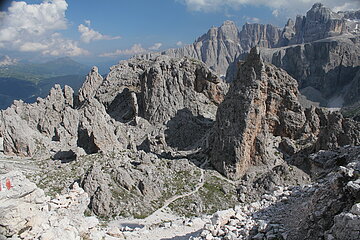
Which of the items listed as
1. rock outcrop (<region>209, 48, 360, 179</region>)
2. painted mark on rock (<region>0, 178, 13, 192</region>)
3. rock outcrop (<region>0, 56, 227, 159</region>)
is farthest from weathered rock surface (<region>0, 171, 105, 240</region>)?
rock outcrop (<region>209, 48, 360, 179</region>)

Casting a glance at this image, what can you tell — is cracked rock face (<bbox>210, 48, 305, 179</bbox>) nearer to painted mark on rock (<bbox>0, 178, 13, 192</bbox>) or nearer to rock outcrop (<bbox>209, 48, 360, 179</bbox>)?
rock outcrop (<bbox>209, 48, 360, 179</bbox>)

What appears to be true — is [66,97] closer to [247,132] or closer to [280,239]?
[247,132]

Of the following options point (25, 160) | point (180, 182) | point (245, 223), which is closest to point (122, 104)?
point (25, 160)

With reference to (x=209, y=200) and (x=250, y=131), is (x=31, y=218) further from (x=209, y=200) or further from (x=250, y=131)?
(x=250, y=131)

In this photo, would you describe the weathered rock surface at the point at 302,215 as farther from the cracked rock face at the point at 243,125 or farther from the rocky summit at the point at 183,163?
the cracked rock face at the point at 243,125

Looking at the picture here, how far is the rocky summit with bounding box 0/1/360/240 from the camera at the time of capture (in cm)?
1895

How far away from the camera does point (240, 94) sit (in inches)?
2630

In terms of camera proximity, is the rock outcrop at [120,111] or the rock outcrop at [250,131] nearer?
the rock outcrop at [250,131]

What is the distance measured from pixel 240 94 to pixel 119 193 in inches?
1363

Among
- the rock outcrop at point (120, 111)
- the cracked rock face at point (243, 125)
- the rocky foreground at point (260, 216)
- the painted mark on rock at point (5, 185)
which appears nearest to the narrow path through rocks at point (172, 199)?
the cracked rock face at point (243, 125)

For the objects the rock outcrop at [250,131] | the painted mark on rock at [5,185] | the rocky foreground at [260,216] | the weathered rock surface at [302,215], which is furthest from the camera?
the rock outcrop at [250,131]

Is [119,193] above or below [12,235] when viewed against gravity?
below

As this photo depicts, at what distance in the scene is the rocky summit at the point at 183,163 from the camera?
62.2 feet

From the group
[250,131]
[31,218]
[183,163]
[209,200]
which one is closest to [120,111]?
[183,163]
